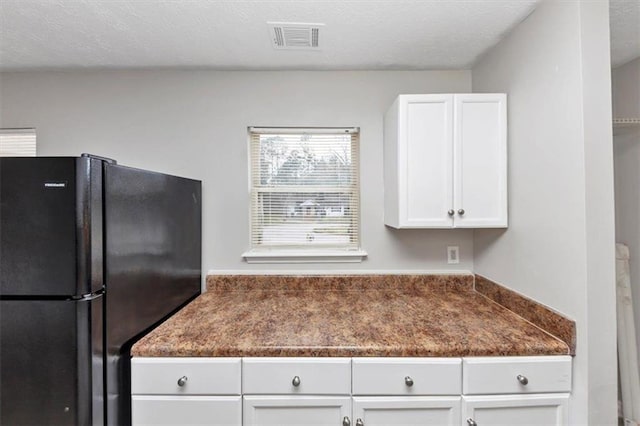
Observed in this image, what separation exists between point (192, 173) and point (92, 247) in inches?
39.3

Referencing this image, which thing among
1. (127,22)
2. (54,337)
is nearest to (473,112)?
(127,22)

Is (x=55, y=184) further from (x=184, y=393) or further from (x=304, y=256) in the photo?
(x=304, y=256)

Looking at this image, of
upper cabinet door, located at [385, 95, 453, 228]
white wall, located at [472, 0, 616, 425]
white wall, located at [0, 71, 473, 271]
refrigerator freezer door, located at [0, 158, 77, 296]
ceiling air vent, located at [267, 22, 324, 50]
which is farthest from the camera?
white wall, located at [0, 71, 473, 271]

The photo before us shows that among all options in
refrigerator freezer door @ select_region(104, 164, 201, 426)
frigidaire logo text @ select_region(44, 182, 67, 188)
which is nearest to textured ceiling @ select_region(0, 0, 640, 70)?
refrigerator freezer door @ select_region(104, 164, 201, 426)

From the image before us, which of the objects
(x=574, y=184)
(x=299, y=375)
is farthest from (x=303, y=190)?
(x=574, y=184)

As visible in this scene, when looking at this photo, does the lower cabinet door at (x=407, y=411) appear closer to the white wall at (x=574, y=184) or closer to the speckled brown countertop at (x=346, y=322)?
the speckled brown countertop at (x=346, y=322)

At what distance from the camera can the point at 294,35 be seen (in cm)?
154

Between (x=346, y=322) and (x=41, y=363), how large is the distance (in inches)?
47.0

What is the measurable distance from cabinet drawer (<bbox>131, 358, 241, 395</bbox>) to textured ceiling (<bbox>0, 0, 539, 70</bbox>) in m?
1.59

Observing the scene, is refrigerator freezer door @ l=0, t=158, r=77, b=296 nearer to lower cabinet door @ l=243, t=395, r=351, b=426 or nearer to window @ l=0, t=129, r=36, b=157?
lower cabinet door @ l=243, t=395, r=351, b=426

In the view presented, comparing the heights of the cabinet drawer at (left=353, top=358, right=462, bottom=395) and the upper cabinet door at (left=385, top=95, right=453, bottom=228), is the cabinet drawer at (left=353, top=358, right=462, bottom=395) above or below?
below

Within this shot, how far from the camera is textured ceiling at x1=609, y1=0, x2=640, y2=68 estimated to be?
1.30 m

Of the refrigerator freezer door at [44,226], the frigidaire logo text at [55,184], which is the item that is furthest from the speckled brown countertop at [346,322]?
the frigidaire logo text at [55,184]

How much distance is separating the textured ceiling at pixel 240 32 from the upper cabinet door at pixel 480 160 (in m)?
0.38
